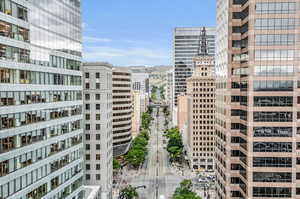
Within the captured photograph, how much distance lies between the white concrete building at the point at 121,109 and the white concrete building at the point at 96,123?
53827 mm

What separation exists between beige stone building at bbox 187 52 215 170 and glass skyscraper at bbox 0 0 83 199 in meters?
92.0

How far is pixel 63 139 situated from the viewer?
52.4m

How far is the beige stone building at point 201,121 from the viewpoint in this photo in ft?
477

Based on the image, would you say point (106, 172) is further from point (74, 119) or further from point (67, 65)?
point (67, 65)

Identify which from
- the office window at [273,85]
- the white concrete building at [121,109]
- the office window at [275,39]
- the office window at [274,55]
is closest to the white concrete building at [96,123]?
the office window at [273,85]

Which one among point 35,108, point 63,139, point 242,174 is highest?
point 35,108

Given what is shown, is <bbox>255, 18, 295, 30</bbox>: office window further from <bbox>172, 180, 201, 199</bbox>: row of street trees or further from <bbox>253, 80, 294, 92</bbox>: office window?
<bbox>172, 180, 201, 199</bbox>: row of street trees

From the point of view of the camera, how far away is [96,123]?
84.2 m

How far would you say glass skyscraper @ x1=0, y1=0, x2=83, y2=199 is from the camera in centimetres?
3700

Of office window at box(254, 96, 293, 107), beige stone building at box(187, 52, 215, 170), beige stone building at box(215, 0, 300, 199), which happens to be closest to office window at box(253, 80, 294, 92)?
beige stone building at box(215, 0, 300, 199)

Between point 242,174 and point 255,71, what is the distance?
20430 millimetres

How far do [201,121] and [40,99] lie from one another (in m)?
110

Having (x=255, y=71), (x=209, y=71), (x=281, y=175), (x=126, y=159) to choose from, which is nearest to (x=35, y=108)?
(x=255, y=71)

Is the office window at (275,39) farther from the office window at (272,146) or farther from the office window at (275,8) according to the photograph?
the office window at (272,146)
